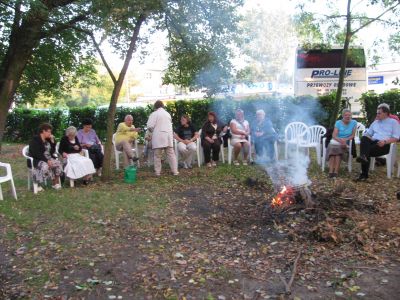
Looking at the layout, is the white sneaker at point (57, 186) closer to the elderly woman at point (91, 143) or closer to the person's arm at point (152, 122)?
the elderly woman at point (91, 143)

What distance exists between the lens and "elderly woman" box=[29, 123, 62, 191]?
23.4 feet

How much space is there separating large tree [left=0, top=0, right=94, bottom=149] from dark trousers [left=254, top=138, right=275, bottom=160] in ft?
15.2

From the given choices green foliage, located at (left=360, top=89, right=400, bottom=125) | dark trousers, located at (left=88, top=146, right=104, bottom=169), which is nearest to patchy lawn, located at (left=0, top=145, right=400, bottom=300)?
dark trousers, located at (left=88, top=146, right=104, bottom=169)

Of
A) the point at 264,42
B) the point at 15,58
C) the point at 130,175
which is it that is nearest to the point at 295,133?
the point at 130,175

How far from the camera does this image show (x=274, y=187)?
688 centimetres

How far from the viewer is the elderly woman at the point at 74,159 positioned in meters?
7.52

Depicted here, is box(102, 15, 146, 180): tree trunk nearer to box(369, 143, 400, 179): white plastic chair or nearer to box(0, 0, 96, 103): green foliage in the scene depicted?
box(0, 0, 96, 103): green foliage

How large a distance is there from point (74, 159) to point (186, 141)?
2.60 m

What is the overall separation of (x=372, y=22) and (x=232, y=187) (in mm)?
6120

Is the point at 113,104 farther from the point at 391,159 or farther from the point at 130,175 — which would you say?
the point at 391,159

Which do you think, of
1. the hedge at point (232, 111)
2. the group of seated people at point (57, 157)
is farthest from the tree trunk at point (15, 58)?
the hedge at point (232, 111)

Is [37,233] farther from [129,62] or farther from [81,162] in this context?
[129,62]

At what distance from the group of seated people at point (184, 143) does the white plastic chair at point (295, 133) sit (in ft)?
1.53

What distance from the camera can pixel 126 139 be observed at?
29.6ft
